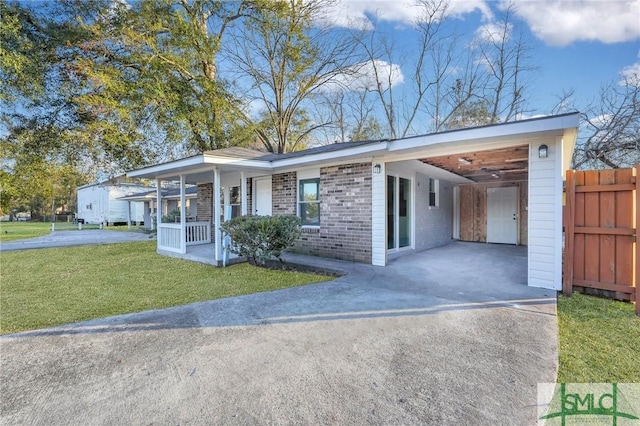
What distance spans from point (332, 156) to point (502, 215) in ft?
25.6

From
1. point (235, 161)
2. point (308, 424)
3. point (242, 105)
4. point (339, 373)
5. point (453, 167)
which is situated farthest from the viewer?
point (242, 105)

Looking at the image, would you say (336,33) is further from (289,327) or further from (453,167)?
(289,327)

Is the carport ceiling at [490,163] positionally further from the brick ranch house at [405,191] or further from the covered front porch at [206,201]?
the covered front porch at [206,201]

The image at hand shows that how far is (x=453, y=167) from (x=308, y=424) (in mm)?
8095

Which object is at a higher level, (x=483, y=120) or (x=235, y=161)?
(x=483, y=120)

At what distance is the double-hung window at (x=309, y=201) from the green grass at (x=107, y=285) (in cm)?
228

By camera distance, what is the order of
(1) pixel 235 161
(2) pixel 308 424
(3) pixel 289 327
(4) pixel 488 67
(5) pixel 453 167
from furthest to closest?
1. (4) pixel 488 67
2. (5) pixel 453 167
3. (1) pixel 235 161
4. (3) pixel 289 327
5. (2) pixel 308 424

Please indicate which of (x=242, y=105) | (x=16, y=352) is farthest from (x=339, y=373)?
(x=242, y=105)

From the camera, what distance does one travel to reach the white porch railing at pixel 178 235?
31.2ft

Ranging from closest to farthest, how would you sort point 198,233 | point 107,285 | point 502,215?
point 107,285
point 198,233
point 502,215

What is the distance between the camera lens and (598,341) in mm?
3152

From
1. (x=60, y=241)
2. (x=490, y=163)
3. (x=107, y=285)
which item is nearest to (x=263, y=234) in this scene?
(x=107, y=285)

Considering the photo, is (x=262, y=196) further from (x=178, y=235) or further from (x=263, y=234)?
(x=263, y=234)

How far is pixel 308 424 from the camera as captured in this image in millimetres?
1970
